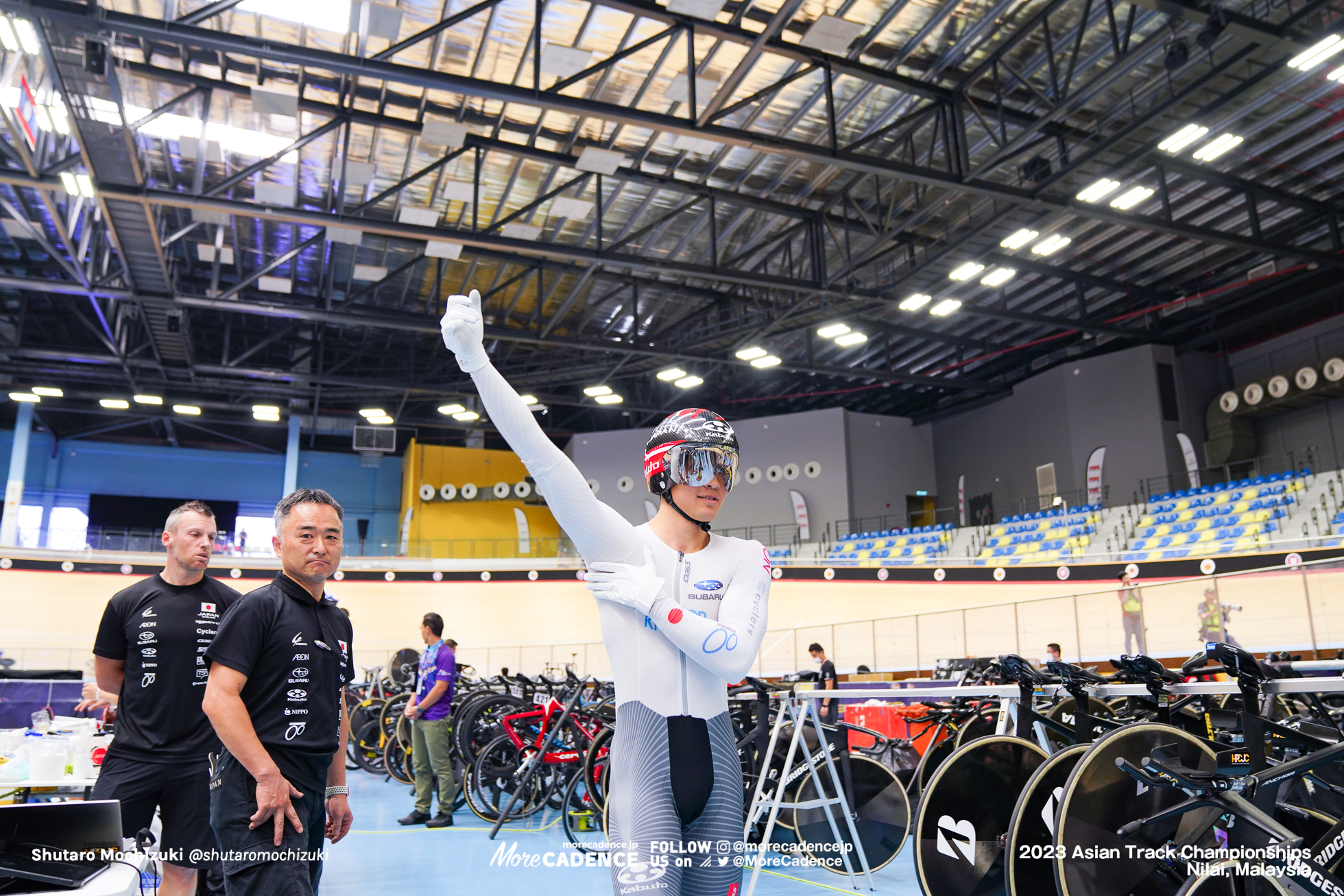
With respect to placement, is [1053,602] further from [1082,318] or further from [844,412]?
[844,412]

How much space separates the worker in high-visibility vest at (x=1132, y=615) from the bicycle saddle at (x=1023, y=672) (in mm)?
7523

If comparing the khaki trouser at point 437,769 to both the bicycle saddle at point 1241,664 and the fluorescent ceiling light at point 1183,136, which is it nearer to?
the bicycle saddle at point 1241,664

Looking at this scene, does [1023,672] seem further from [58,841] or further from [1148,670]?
[58,841]

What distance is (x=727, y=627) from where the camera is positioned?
7.06ft

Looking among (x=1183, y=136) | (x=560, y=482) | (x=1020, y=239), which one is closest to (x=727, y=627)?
(x=560, y=482)

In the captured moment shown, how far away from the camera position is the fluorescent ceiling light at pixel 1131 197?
13.3m

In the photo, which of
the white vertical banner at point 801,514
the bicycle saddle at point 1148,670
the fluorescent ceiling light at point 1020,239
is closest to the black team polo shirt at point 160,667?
the bicycle saddle at point 1148,670

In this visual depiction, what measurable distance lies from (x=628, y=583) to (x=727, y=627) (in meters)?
0.27

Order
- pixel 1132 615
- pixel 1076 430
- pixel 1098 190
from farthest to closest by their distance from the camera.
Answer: pixel 1076 430 < pixel 1098 190 < pixel 1132 615

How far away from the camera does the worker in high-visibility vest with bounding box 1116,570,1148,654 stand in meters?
10.9

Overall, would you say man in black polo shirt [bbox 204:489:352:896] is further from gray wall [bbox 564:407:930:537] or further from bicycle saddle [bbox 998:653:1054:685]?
gray wall [bbox 564:407:930:537]

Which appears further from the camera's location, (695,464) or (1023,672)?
(1023,672)

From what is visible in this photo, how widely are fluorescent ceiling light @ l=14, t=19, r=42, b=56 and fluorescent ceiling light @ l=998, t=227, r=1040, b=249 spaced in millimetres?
13089

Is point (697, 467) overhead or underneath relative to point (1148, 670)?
overhead
